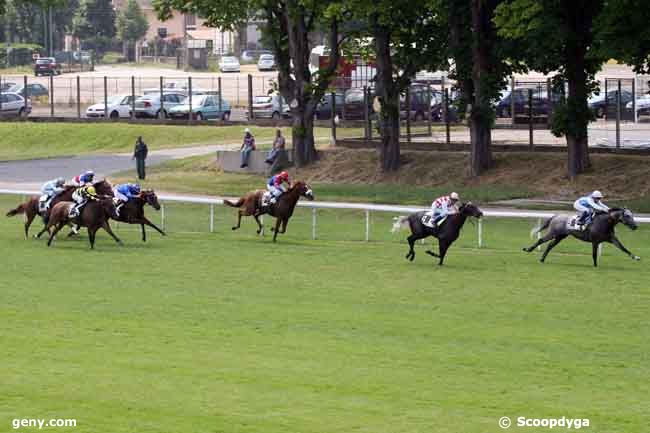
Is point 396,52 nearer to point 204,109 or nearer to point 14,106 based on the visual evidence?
point 204,109

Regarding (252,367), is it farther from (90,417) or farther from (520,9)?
(520,9)

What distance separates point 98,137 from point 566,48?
2911 centimetres

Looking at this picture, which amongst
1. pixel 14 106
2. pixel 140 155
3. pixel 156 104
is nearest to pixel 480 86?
pixel 140 155

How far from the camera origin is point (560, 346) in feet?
56.4

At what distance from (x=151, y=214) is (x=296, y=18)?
39.0 ft

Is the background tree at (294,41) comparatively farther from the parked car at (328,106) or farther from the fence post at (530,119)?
the fence post at (530,119)

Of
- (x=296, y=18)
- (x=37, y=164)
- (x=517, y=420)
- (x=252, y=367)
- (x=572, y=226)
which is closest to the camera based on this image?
(x=517, y=420)

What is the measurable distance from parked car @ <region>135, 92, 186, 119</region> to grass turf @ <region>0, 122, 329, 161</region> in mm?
2885

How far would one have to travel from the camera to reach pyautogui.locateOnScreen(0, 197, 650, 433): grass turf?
13.5 meters

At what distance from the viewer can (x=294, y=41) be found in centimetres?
4631

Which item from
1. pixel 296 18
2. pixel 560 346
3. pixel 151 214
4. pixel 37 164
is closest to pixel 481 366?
pixel 560 346

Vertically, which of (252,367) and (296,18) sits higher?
(296,18)

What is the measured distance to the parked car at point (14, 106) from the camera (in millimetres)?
70312

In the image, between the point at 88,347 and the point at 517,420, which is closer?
the point at 517,420
